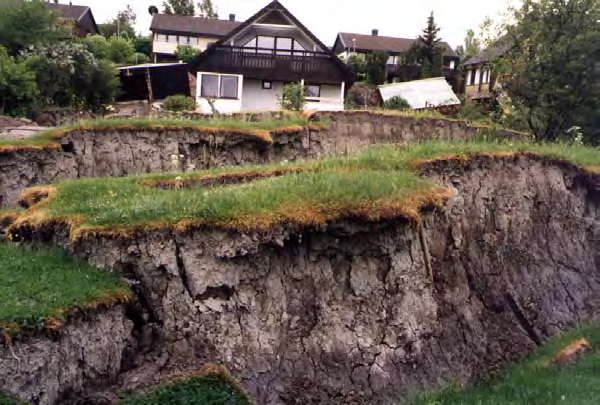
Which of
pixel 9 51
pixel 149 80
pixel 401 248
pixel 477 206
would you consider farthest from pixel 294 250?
pixel 149 80

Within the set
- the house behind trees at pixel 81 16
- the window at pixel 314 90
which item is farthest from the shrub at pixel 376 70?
the house behind trees at pixel 81 16

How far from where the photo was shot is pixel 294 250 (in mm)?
10328

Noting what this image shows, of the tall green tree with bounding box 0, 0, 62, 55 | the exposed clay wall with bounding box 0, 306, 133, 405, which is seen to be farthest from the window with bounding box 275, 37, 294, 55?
the exposed clay wall with bounding box 0, 306, 133, 405

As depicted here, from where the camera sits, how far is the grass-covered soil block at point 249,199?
9867mm

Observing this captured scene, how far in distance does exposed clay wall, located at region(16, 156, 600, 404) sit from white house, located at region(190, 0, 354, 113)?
2278cm

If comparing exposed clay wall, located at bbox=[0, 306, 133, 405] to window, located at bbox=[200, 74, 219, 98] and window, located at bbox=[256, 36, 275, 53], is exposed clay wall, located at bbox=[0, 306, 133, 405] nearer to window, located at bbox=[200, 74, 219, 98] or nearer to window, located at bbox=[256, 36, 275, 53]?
window, located at bbox=[200, 74, 219, 98]

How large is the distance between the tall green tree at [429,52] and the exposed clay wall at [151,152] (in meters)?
32.3

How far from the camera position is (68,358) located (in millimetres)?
8281

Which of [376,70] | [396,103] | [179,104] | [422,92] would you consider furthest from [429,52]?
[179,104]

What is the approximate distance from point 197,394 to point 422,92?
36141 mm

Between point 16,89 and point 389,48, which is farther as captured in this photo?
point 389,48

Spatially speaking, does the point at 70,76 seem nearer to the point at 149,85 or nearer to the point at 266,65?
the point at 149,85

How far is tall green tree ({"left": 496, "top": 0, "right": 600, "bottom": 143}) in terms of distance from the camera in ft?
69.6

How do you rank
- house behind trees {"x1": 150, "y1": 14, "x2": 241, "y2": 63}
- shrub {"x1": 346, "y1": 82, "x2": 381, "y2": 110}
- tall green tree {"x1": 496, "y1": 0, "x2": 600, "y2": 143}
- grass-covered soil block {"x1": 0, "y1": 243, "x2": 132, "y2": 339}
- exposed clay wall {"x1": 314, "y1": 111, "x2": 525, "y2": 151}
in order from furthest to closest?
house behind trees {"x1": 150, "y1": 14, "x2": 241, "y2": 63}
shrub {"x1": 346, "y1": 82, "x2": 381, "y2": 110}
tall green tree {"x1": 496, "y1": 0, "x2": 600, "y2": 143}
exposed clay wall {"x1": 314, "y1": 111, "x2": 525, "y2": 151}
grass-covered soil block {"x1": 0, "y1": 243, "x2": 132, "y2": 339}
